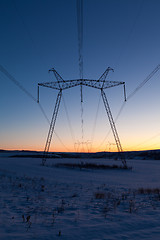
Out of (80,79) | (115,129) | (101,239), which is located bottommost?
(101,239)

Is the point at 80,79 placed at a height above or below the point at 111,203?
above

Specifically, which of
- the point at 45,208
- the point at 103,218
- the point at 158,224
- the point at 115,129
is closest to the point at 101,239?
the point at 103,218

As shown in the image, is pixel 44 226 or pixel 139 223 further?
pixel 139 223

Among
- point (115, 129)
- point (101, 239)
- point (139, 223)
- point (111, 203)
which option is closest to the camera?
point (101, 239)

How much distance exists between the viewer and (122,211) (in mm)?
7594

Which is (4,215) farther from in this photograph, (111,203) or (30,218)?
(111,203)

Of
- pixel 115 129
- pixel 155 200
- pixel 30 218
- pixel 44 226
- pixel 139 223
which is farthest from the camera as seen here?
pixel 115 129

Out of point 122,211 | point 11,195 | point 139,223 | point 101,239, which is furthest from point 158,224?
point 11,195

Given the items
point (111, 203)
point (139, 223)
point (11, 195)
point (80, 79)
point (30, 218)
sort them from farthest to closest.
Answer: point (80, 79) < point (11, 195) < point (111, 203) < point (30, 218) < point (139, 223)

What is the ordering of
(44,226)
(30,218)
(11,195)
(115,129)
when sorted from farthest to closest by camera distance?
(115,129)
(11,195)
(30,218)
(44,226)

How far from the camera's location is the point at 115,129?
29.1 meters

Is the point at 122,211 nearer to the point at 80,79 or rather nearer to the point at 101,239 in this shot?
the point at 101,239

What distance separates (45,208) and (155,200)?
231 inches

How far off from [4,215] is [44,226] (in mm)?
2008
